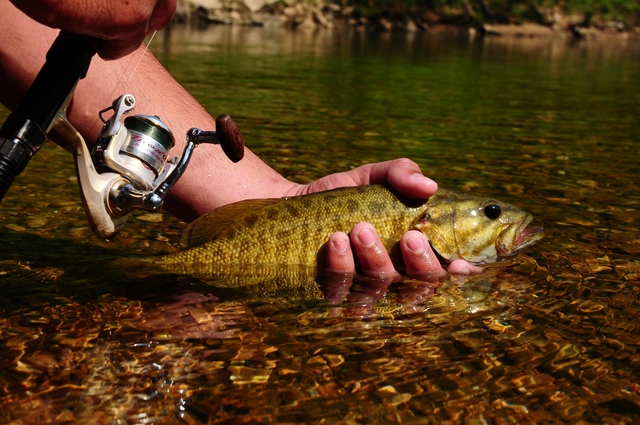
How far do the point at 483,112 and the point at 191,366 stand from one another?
Answer: 10827 mm

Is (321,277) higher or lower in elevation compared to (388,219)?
lower

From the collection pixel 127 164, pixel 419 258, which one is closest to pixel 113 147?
pixel 127 164

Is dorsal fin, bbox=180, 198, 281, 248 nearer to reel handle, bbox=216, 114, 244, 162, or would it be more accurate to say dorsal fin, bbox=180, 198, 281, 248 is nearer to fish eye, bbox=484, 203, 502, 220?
reel handle, bbox=216, 114, 244, 162

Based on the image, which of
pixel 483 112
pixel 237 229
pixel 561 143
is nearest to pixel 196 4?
pixel 483 112

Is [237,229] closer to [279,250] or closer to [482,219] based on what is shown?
[279,250]

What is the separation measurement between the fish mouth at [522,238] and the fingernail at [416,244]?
531 mm

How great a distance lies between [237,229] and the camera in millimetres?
4570

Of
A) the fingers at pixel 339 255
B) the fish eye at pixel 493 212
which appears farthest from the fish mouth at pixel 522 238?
the fingers at pixel 339 255

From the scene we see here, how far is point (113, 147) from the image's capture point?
149 inches

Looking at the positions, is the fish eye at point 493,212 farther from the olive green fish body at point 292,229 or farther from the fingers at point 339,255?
the fingers at point 339,255

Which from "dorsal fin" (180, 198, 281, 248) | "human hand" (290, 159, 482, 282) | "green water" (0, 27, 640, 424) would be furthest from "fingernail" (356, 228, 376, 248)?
"dorsal fin" (180, 198, 281, 248)

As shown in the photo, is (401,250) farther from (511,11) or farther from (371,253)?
(511,11)

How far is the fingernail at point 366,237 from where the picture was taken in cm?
442

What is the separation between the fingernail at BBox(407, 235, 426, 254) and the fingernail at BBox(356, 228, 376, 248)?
0.21 meters
